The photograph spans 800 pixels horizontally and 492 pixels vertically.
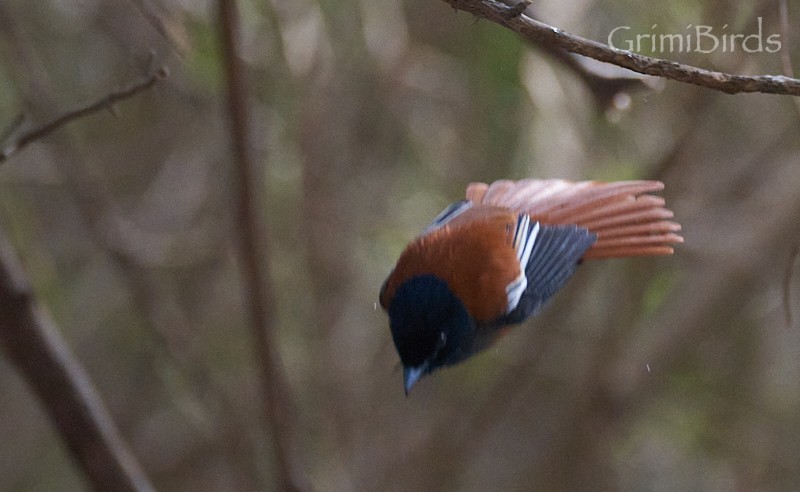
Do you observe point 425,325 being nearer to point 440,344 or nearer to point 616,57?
point 440,344

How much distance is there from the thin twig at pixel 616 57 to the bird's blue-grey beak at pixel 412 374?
37.1 inches

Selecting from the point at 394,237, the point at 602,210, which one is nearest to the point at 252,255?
the point at 602,210

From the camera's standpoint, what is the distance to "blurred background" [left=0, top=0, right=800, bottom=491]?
2.76 metres

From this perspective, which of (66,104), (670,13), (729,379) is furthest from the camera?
(66,104)

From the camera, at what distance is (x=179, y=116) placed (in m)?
3.37

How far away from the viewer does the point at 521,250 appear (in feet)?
6.86

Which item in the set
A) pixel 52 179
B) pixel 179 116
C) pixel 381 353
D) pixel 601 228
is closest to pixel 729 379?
pixel 381 353

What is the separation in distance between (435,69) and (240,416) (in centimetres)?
122

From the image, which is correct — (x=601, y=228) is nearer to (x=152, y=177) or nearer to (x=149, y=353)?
(x=152, y=177)

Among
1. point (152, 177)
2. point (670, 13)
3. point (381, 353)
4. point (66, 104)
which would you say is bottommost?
point (381, 353)

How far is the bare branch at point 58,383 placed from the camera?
175 centimetres

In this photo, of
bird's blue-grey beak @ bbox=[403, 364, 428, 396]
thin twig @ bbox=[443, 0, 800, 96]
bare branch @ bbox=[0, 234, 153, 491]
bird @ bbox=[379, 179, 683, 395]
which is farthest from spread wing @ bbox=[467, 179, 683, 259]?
bare branch @ bbox=[0, 234, 153, 491]

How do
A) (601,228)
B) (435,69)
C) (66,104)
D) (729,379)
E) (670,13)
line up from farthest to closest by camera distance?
1. (66,104)
2. (729,379)
3. (435,69)
4. (670,13)
5. (601,228)

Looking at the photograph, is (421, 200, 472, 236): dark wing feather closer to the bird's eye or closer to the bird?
the bird
